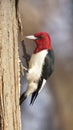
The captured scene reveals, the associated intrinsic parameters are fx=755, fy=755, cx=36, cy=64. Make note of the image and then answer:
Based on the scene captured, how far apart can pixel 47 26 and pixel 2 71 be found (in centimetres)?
357

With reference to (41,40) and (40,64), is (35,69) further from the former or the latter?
(41,40)

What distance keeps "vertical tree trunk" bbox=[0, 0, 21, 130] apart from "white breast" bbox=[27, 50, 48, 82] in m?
0.35

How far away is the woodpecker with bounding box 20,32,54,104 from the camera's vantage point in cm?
347

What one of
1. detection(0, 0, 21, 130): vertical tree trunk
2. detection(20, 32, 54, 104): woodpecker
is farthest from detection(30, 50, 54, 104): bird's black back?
detection(0, 0, 21, 130): vertical tree trunk

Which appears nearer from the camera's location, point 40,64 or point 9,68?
point 9,68

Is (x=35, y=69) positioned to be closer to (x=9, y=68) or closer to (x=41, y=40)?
(x=41, y=40)

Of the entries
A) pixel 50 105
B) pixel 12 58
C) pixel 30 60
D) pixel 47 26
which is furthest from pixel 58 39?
pixel 12 58

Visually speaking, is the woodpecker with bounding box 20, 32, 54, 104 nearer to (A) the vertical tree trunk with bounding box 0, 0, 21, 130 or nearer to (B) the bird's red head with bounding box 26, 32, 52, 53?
(B) the bird's red head with bounding box 26, 32, 52, 53

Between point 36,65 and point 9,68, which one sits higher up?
point 9,68

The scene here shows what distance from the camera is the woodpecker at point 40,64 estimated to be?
3.47m

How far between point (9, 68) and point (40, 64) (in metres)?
0.47

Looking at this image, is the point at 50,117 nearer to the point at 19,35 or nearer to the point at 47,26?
the point at 47,26

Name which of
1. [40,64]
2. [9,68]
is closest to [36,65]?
[40,64]

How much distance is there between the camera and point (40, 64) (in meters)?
3.50
